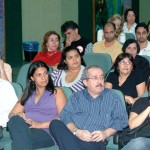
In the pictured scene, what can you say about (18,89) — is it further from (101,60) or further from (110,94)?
(101,60)

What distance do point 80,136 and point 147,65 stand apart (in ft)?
6.26

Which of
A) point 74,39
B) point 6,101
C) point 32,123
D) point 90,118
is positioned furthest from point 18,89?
point 74,39

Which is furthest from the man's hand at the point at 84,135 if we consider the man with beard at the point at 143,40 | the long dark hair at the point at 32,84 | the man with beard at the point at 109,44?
the man with beard at the point at 143,40

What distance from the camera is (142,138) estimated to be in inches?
153

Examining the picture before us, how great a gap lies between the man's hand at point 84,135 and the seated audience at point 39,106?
0.35 meters

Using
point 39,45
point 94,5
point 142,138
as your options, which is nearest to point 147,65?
point 142,138

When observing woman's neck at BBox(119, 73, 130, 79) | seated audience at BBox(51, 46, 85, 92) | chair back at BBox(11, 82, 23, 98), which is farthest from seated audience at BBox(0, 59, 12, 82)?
woman's neck at BBox(119, 73, 130, 79)

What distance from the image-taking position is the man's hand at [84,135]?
408 centimetres

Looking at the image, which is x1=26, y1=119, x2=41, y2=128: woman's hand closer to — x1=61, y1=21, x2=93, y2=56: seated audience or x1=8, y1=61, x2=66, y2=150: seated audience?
x1=8, y1=61, x2=66, y2=150: seated audience

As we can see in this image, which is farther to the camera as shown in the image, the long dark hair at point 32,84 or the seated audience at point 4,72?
the seated audience at point 4,72

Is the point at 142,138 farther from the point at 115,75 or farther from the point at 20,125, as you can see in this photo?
the point at 115,75

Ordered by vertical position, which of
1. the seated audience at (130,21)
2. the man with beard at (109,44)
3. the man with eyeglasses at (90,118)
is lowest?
the man with eyeglasses at (90,118)

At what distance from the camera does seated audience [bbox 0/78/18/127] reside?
4.74m

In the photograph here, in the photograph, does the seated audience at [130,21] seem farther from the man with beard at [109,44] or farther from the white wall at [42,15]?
the man with beard at [109,44]
